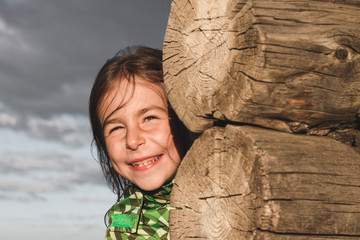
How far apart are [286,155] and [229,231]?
517 millimetres

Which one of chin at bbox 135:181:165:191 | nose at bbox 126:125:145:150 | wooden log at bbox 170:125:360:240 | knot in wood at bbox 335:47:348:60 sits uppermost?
nose at bbox 126:125:145:150

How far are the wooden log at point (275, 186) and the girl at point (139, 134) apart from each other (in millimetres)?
831

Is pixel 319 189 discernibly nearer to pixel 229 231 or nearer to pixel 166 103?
pixel 229 231

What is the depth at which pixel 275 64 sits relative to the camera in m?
2.06

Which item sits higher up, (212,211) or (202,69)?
(202,69)

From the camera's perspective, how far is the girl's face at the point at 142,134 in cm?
320

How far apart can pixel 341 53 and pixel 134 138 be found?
157cm

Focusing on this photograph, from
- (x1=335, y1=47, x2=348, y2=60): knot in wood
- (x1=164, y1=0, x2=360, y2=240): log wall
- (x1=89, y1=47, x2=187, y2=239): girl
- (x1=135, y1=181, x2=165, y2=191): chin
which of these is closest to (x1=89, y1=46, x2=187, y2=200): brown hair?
(x1=89, y1=47, x2=187, y2=239): girl

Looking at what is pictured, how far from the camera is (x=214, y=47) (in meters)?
2.35

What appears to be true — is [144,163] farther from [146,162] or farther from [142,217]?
[142,217]

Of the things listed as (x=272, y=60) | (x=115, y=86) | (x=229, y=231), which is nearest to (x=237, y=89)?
(x=272, y=60)

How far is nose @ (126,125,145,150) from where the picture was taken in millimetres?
3150

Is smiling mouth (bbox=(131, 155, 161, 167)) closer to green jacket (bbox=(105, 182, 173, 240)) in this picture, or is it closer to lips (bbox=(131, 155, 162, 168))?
lips (bbox=(131, 155, 162, 168))

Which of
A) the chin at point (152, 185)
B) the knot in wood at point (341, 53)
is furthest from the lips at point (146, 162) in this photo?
the knot in wood at point (341, 53)
